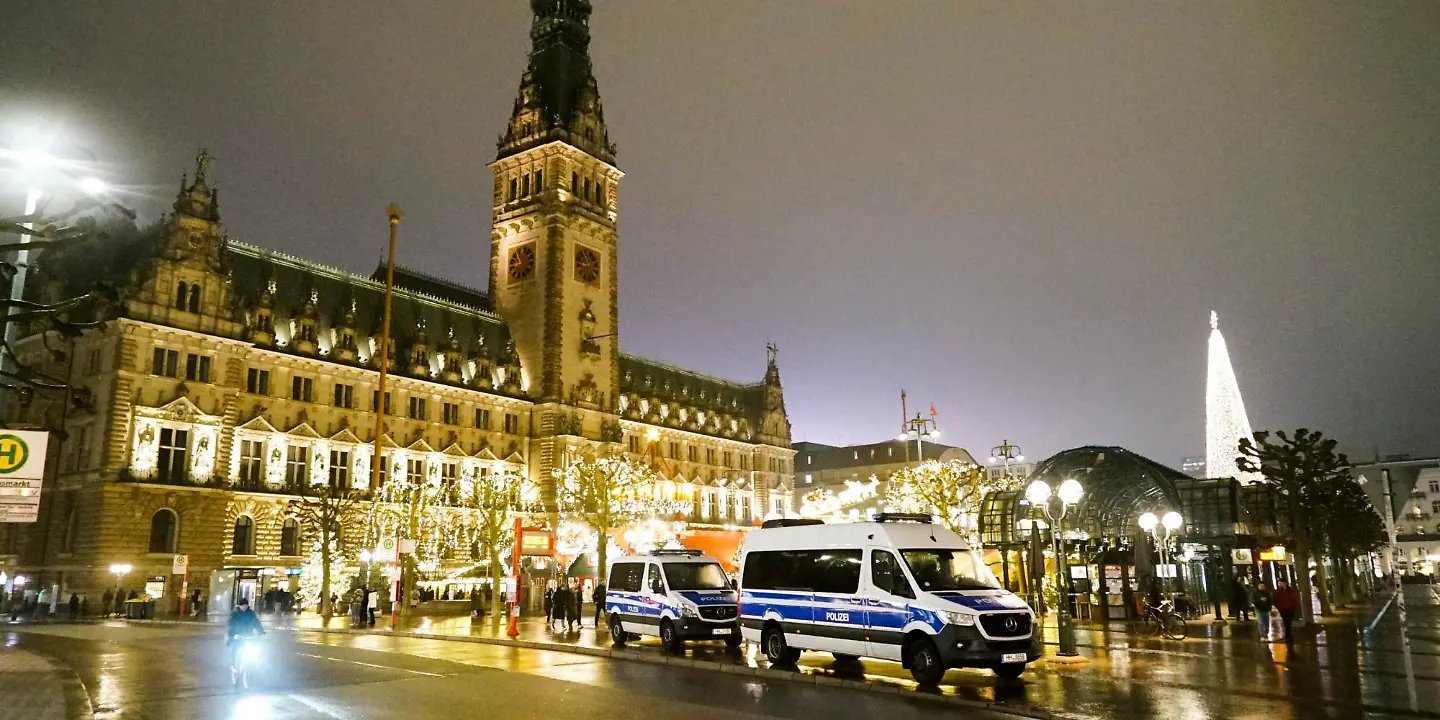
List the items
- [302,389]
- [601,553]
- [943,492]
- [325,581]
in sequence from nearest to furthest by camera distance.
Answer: [325,581]
[943,492]
[601,553]
[302,389]

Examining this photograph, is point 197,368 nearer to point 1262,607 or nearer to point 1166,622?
point 1166,622

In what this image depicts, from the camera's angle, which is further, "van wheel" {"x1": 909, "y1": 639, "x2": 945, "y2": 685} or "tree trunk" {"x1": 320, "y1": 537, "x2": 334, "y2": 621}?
"tree trunk" {"x1": 320, "y1": 537, "x2": 334, "y2": 621}

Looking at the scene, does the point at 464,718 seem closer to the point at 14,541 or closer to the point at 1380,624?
the point at 1380,624

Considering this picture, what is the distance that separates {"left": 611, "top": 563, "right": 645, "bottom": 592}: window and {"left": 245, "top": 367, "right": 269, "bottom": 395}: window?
4180cm

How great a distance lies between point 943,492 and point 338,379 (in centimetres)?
4330


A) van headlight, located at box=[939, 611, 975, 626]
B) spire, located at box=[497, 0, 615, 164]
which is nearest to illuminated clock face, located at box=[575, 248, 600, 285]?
spire, located at box=[497, 0, 615, 164]

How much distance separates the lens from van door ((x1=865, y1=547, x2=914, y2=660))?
18.9 metres

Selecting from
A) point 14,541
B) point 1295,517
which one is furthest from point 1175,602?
point 14,541

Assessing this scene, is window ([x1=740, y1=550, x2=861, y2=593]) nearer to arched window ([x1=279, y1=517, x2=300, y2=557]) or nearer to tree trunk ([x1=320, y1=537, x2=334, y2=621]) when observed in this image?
tree trunk ([x1=320, y1=537, x2=334, y2=621])

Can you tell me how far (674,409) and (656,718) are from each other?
89.0 metres

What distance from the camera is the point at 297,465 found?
63.6 meters

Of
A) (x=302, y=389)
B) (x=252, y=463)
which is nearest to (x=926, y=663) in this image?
(x=252, y=463)

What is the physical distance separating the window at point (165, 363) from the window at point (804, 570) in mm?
46010

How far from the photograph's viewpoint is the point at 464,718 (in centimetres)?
1424
